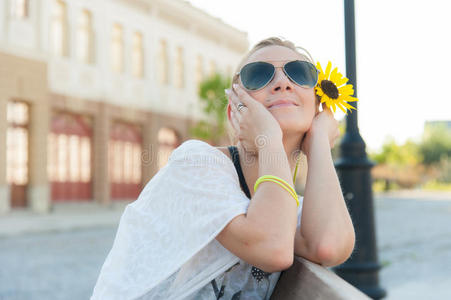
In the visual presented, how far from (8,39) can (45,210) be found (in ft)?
19.5

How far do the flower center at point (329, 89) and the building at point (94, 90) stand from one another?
12.8 m

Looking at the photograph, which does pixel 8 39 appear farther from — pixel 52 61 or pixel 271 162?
pixel 271 162

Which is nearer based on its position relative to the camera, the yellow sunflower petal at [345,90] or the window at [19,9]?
the yellow sunflower petal at [345,90]

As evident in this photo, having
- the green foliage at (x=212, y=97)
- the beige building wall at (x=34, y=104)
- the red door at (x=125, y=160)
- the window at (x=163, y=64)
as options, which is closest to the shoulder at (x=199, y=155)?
the beige building wall at (x=34, y=104)

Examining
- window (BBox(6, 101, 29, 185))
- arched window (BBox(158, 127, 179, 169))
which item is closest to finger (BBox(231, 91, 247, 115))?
window (BBox(6, 101, 29, 185))

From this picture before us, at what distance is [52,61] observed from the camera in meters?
20.0

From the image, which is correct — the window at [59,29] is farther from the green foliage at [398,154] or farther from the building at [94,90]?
the green foliage at [398,154]

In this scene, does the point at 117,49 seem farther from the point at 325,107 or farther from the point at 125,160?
the point at 325,107

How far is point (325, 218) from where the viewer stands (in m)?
1.83

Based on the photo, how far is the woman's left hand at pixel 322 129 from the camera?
2176 millimetres

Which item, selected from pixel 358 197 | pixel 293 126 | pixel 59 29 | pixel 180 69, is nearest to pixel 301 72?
pixel 293 126

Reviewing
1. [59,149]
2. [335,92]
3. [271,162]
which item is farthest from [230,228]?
[59,149]

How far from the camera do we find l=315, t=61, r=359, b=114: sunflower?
224cm

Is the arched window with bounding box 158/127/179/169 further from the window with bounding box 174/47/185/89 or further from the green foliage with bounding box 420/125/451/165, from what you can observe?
the green foliage with bounding box 420/125/451/165
